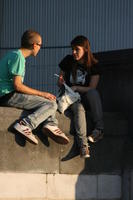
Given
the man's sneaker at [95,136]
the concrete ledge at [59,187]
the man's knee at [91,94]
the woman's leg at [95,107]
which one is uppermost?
the man's knee at [91,94]

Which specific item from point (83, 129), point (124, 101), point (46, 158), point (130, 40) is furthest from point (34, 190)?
point (130, 40)

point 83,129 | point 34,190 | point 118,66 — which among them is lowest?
point 34,190

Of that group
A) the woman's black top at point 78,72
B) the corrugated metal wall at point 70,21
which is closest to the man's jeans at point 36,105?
the woman's black top at point 78,72

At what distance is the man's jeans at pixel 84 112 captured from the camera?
7.90 m

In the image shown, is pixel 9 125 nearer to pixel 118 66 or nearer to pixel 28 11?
pixel 118 66

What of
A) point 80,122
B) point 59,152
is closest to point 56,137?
point 59,152

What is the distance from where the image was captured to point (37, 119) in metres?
7.52

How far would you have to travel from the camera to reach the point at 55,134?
7.61 m

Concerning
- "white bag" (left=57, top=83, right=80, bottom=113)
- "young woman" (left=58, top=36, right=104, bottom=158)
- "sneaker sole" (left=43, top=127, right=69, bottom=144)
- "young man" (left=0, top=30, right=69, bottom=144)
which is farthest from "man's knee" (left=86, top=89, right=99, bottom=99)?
"sneaker sole" (left=43, top=127, right=69, bottom=144)

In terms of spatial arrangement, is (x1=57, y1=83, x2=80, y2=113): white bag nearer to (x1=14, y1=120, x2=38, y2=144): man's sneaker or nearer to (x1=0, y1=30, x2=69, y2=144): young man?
(x1=0, y1=30, x2=69, y2=144): young man

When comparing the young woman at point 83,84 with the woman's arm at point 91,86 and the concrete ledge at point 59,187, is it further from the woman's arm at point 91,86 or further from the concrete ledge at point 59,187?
the concrete ledge at point 59,187

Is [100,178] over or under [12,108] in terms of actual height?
under

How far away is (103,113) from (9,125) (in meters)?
1.29

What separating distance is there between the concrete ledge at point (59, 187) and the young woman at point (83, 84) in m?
0.33
